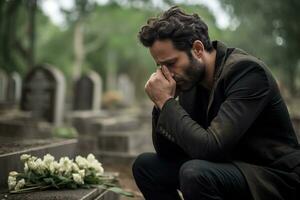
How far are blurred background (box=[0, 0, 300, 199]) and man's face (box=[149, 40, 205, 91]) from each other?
61 centimetres

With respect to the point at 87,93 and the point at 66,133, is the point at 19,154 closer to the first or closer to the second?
the point at 66,133

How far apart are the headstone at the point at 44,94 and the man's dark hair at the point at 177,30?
8.92 m

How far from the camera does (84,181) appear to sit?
145 inches

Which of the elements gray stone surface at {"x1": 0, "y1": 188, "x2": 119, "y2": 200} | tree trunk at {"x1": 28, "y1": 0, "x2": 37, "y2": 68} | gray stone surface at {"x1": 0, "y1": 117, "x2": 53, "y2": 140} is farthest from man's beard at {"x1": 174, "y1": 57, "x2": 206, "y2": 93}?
tree trunk at {"x1": 28, "y1": 0, "x2": 37, "y2": 68}

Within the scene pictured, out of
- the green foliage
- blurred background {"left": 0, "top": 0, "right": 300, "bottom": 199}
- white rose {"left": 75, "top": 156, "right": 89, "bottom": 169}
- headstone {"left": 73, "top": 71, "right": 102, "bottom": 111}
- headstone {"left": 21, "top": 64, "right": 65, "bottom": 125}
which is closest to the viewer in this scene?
white rose {"left": 75, "top": 156, "right": 89, "bottom": 169}

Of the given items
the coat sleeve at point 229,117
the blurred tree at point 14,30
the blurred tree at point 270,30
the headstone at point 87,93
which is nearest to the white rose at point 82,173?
the coat sleeve at point 229,117

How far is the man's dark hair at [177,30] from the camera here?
2854 millimetres

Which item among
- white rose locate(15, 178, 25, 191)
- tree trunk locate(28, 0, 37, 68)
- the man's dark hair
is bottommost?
white rose locate(15, 178, 25, 191)

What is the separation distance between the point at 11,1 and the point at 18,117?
10.1m

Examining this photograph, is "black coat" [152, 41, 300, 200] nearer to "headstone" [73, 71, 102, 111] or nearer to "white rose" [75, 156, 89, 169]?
"white rose" [75, 156, 89, 169]

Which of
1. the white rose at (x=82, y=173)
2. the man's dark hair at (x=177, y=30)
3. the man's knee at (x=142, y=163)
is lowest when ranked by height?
the white rose at (x=82, y=173)

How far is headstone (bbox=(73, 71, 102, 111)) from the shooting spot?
14375mm

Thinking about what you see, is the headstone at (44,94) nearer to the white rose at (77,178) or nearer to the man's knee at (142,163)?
the white rose at (77,178)

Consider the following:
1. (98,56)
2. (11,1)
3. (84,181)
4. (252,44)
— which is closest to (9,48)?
(11,1)
